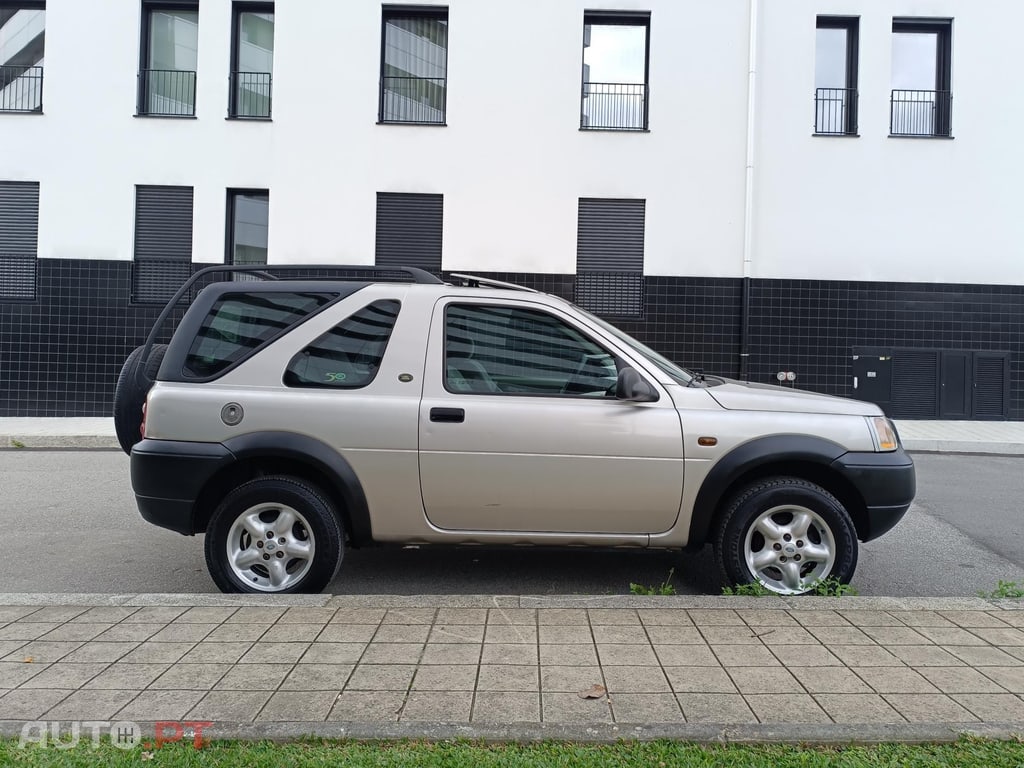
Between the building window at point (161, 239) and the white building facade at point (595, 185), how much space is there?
44 millimetres

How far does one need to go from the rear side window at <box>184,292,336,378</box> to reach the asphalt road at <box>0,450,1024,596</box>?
5.04ft

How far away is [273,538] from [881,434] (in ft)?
11.8

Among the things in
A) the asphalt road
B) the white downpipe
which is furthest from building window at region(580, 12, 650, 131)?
the asphalt road

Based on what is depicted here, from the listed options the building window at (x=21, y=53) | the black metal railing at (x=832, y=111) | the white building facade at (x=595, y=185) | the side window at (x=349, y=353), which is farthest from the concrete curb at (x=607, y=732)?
the building window at (x=21, y=53)

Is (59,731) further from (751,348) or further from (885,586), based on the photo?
(751,348)

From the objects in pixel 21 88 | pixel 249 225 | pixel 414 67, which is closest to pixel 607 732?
pixel 249 225

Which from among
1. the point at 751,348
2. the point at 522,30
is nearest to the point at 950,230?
the point at 751,348

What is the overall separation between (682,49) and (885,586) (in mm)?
11942

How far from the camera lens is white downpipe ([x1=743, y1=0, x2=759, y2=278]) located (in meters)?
13.5

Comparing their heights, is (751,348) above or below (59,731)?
above

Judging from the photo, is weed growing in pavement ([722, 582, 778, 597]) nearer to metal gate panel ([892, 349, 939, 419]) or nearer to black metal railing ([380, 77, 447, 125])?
metal gate panel ([892, 349, 939, 419])

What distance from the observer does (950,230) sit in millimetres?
13672

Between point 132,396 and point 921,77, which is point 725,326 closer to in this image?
point 921,77

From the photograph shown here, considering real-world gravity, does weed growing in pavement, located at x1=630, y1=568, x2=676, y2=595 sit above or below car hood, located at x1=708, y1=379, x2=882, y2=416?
below
